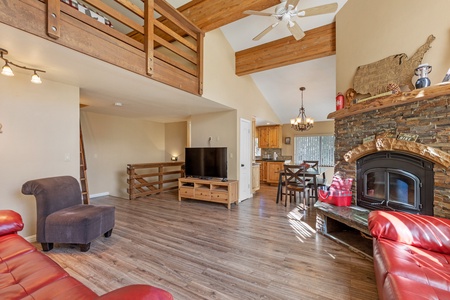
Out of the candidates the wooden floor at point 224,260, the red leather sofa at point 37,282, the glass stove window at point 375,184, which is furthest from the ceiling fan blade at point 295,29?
the red leather sofa at point 37,282

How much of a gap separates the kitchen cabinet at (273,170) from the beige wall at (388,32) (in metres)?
4.35

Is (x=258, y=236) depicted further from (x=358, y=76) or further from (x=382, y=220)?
(x=358, y=76)

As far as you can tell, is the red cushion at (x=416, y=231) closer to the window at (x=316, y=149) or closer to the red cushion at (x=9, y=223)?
the red cushion at (x=9, y=223)

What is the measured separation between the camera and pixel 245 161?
17.3 feet

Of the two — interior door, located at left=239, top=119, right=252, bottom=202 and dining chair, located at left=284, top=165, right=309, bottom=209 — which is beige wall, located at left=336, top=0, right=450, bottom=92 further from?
interior door, located at left=239, top=119, right=252, bottom=202

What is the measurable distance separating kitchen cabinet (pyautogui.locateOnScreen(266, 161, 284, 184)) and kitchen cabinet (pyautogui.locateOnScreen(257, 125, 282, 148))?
0.79 metres

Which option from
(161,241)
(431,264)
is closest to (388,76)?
(431,264)

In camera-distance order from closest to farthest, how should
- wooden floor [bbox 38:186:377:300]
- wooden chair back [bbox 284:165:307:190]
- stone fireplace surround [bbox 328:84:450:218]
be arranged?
wooden floor [bbox 38:186:377:300] → stone fireplace surround [bbox 328:84:450:218] → wooden chair back [bbox 284:165:307:190]

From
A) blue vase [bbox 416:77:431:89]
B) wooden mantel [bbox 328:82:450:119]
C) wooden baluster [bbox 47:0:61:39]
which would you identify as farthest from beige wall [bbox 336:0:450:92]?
wooden baluster [bbox 47:0:61:39]

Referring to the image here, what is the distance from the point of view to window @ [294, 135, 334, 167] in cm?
723

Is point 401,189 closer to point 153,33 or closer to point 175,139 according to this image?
point 153,33

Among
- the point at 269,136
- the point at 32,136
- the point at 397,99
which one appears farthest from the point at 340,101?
the point at 32,136

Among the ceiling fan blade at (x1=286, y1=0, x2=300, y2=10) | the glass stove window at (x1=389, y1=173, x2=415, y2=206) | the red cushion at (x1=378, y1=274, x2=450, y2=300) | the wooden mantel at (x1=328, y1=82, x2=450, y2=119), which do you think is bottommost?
the red cushion at (x1=378, y1=274, x2=450, y2=300)

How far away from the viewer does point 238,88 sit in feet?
16.3
